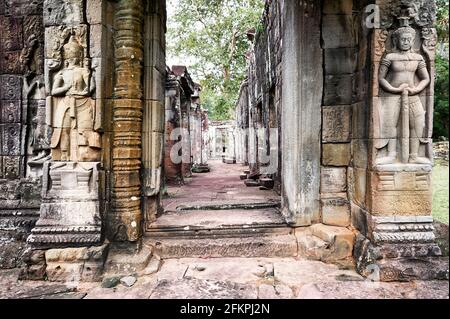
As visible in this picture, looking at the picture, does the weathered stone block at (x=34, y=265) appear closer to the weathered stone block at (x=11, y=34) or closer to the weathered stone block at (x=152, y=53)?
the weathered stone block at (x=152, y=53)

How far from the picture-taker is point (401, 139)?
3.29 m

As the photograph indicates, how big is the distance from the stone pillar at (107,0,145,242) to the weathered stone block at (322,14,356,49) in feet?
7.68

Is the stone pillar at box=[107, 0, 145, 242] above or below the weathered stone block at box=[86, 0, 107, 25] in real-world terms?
below

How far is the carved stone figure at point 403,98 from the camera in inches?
127

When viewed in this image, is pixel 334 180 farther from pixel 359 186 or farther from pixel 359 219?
pixel 359 219

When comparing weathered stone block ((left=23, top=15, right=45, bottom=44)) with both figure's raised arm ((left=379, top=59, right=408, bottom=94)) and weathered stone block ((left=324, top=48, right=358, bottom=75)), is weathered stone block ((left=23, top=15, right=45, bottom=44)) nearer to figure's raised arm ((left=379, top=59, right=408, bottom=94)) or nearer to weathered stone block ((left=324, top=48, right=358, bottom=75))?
weathered stone block ((left=324, top=48, right=358, bottom=75))

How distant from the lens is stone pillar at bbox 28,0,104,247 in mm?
3430

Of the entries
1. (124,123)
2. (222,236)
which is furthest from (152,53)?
(222,236)

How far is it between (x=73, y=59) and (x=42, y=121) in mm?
1160

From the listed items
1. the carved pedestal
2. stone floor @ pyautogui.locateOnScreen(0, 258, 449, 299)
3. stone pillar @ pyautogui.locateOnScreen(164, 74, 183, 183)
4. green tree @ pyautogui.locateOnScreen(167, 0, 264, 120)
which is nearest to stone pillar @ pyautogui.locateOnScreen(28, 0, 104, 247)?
the carved pedestal

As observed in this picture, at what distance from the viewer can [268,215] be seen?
4.39 metres

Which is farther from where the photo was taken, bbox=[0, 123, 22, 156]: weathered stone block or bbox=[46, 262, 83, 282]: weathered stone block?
bbox=[0, 123, 22, 156]: weathered stone block

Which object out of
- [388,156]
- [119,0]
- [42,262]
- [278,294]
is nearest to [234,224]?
[278,294]
